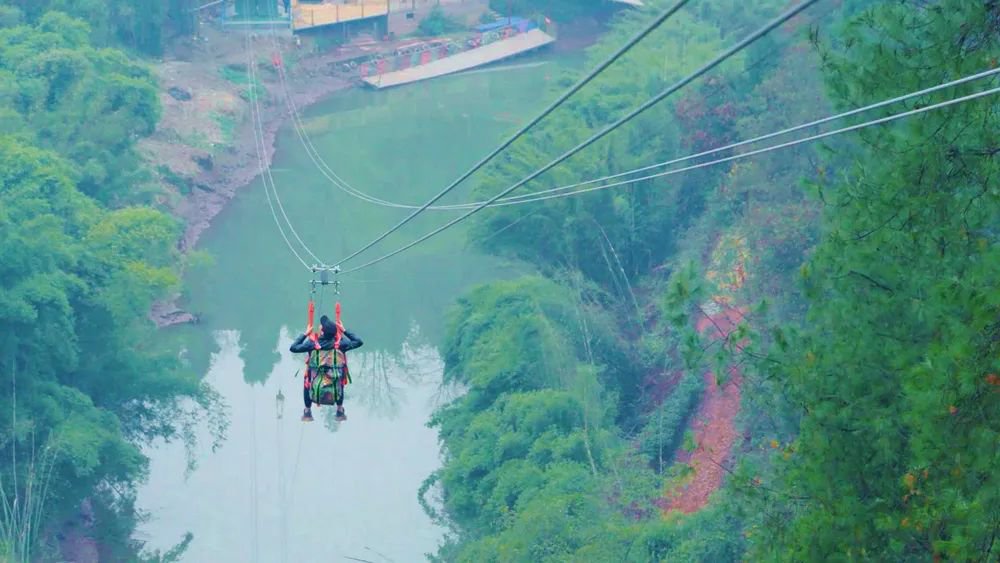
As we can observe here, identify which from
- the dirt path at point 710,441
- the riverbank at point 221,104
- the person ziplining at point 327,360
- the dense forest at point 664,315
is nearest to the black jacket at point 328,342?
the person ziplining at point 327,360

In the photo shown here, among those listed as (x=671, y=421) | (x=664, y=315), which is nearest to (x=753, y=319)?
(x=671, y=421)

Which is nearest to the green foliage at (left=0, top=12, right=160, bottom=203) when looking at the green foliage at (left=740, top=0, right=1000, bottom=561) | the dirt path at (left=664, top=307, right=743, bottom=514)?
the dirt path at (left=664, top=307, right=743, bottom=514)

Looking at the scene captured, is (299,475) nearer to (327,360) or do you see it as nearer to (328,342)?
(327,360)

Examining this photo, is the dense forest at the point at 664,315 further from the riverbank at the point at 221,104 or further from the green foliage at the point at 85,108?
the riverbank at the point at 221,104

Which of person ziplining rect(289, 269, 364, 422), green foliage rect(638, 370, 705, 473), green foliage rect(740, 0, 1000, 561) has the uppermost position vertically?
green foliage rect(740, 0, 1000, 561)

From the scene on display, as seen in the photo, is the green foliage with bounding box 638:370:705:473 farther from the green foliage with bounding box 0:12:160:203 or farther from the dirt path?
the green foliage with bounding box 0:12:160:203

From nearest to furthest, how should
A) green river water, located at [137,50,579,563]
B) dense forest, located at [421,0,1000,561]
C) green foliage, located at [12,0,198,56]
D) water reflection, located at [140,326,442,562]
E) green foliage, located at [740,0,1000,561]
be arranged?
1. green foliage, located at [740,0,1000,561]
2. dense forest, located at [421,0,1000,561]
3. water reflection, located at [140,326,442,562]
4. green river water, located at [137,50,579,563]
5. green foliage, located at [12,0,198,56]
